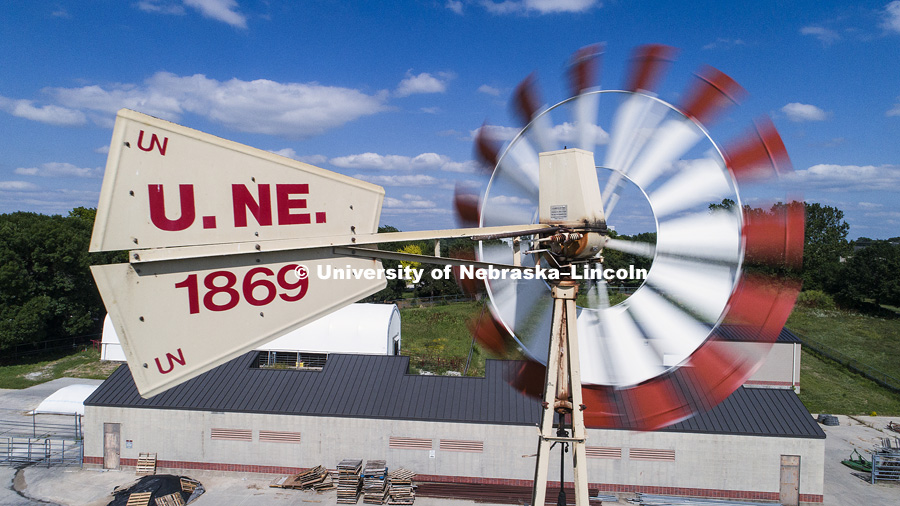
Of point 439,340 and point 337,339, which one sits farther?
point 439,340

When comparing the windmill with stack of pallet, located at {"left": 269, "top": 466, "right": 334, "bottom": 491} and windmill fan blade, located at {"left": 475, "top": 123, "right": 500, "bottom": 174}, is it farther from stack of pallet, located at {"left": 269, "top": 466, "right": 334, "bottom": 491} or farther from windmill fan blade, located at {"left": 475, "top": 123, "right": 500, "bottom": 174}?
stack of pallet, located at {"left": 269, "top": 466, "right": 334, "bottom": 491}

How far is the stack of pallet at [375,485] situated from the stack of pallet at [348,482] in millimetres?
218

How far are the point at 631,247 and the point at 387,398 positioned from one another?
38.4ft

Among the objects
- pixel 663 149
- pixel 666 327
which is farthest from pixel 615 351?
pixel 663 149

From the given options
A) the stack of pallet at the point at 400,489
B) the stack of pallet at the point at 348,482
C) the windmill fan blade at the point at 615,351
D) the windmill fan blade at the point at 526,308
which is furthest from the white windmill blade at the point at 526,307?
the stack of pallet at the point at 348,482

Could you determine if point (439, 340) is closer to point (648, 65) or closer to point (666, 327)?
point (666, 327)

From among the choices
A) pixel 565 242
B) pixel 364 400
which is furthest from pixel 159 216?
pixel 364 400

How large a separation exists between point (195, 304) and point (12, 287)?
35932 mm

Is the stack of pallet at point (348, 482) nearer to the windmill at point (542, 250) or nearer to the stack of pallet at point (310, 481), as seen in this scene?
the stack of pallet at point (310, 481)

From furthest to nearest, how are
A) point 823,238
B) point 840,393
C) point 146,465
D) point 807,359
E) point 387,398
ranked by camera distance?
1. point 823,238
2. point 807,359
3. point 840,393
4. point 387,398
5. point 146,465

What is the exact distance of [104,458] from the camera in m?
16.5

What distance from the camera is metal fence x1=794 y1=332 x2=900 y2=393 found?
94.4 ft

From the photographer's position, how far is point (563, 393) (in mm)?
5691

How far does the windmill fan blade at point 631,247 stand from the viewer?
244 inches
